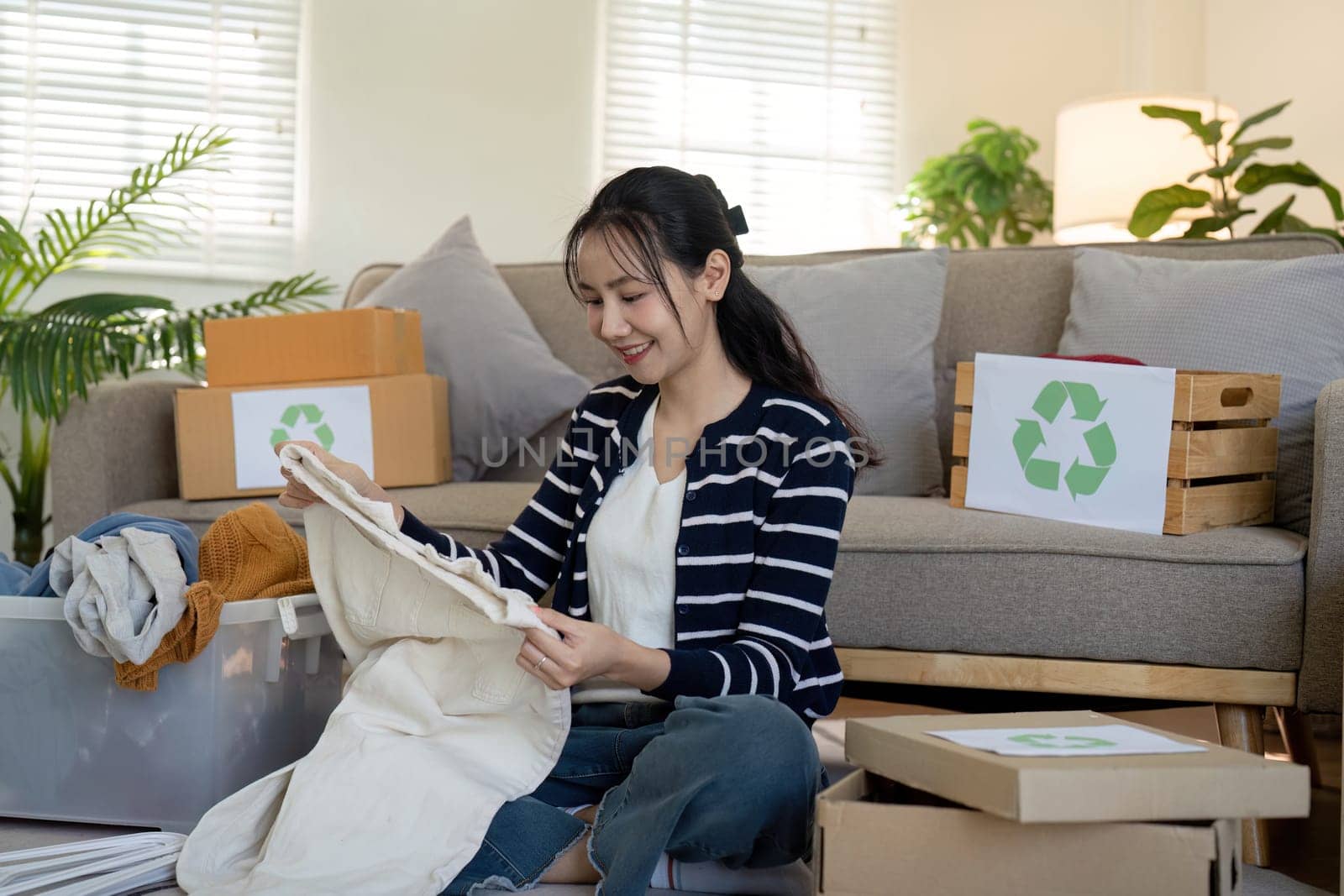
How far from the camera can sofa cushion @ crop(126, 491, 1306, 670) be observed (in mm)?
1526

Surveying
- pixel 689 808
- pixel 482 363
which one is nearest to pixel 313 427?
pixel 482 363

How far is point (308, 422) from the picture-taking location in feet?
6.89

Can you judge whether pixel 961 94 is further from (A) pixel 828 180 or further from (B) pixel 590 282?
(B) pixel 590 282

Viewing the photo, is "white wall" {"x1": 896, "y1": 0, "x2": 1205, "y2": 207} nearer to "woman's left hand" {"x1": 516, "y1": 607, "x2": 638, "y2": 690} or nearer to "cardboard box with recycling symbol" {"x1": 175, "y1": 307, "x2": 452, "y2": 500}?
"cardboard box with recycling symbol" {"x1": 175, "y1": 307, "x2": 452, "y2": 500}

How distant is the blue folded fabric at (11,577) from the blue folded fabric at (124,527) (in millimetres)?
18

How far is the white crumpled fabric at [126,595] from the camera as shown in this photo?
1.30 m

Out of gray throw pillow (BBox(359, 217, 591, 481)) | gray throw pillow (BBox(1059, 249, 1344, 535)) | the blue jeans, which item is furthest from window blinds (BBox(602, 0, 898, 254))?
the blue jeans

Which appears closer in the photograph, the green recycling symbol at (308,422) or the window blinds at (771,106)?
the green recycling symbol at (308,422)

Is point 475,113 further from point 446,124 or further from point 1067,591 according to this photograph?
point 1067,591

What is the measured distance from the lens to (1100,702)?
5.93 ft

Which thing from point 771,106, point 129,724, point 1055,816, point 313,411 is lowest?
point 129,724

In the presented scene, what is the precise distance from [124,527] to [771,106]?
285 cm

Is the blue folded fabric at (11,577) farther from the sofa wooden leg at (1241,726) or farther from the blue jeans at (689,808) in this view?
the sofa wooden leg at (1241,726)
